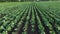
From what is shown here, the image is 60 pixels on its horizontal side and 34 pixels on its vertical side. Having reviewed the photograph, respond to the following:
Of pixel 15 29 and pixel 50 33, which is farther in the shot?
pixel 15 29

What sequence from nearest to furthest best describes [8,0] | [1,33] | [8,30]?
[1,33] → [8,30] → [8,0]

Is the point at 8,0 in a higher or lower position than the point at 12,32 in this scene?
lower

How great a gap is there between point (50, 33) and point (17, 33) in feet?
5.55

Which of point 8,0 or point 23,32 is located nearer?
point 23,32

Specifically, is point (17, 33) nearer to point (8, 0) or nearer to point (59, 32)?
point (59, 32)

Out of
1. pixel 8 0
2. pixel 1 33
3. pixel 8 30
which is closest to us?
pixel 1 33

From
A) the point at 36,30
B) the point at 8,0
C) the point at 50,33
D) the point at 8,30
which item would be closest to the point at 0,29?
the point at 8,30

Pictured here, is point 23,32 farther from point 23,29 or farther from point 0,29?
point 0,29

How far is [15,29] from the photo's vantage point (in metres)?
9.41

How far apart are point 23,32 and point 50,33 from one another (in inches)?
54.4

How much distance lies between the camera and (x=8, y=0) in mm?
63312

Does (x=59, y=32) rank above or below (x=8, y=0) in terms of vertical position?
above

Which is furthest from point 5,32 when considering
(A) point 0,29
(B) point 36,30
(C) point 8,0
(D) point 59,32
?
(C) point 8,0

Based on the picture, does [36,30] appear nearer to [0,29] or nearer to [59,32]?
[59,32]
